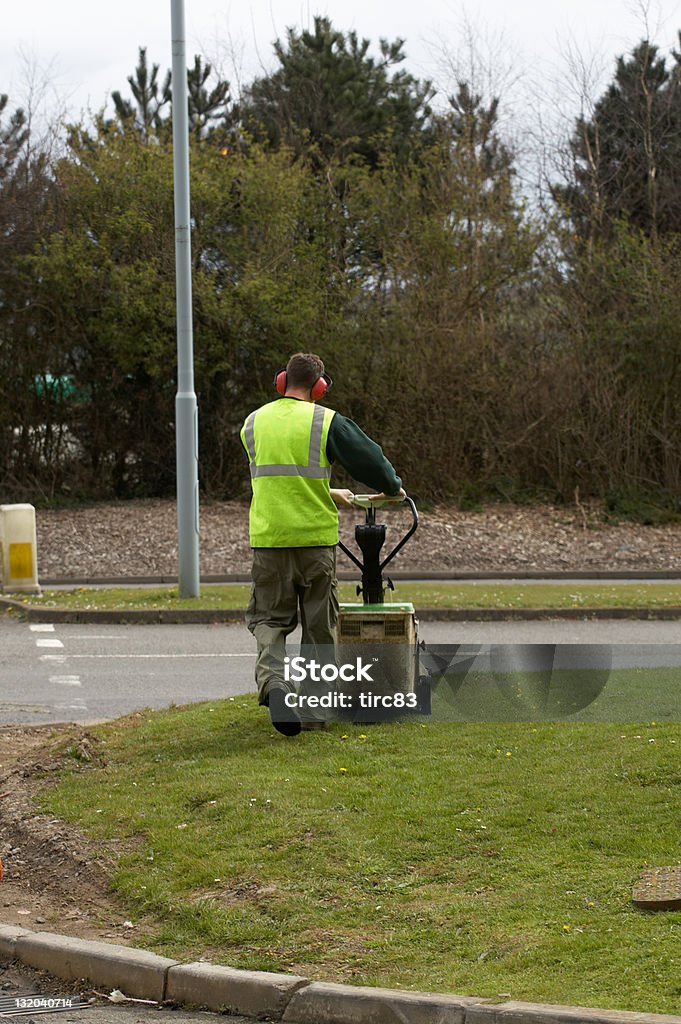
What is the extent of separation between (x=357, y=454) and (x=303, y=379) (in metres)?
0.52

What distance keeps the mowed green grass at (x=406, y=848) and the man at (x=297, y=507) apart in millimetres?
594

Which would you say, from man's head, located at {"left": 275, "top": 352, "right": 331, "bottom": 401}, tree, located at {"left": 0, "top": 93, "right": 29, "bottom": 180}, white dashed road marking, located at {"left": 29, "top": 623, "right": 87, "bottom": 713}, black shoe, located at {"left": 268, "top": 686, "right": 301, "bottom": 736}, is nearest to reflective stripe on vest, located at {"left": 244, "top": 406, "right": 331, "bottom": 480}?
man's head, located at {"left": 275, "top": 352, "right": 331, "bottom": 401}

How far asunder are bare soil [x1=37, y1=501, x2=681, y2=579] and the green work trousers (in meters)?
12.4

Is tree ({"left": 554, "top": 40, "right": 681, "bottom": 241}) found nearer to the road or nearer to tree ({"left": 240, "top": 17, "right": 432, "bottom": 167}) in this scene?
tree ({"left": 240, "top": 17, "right": 432, "bottom": 167})

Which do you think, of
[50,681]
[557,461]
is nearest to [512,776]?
[50,681]

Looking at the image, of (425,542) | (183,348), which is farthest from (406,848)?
(425,542)

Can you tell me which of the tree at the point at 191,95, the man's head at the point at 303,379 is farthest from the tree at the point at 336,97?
the man's head at the point at 303,379

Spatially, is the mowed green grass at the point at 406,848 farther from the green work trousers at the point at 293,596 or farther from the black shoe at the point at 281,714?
the green work trousers at the point at 293,596

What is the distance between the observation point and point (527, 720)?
7.85 m

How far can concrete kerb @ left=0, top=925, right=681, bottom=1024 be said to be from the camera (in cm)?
430

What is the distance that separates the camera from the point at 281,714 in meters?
7.41

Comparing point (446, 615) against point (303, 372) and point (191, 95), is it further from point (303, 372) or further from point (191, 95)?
point (191, 95)

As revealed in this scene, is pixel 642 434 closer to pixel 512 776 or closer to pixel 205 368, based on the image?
pixel 205 368

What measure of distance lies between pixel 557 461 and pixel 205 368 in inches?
253
